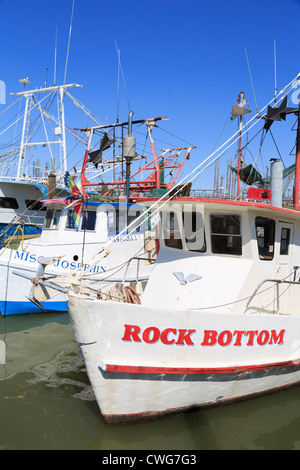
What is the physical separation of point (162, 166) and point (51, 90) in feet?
34.8

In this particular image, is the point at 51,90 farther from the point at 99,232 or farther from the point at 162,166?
the point at 99,232

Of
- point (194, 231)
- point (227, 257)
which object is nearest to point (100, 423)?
point (227, 257)

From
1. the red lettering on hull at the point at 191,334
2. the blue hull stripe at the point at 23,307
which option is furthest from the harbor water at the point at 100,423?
the blue hull stripe at the point at 23,307

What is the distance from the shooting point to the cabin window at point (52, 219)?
12.2m

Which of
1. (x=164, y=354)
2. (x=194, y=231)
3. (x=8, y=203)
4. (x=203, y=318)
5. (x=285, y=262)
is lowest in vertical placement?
(x=164, y=354)

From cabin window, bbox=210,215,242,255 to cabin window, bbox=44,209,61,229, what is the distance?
7454 millimetres

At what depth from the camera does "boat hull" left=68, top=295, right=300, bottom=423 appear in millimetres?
4566

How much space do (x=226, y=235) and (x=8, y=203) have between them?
2578cm

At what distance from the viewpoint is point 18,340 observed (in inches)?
330

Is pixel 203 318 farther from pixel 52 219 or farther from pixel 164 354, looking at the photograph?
pixel 52 219

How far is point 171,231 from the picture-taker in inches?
258

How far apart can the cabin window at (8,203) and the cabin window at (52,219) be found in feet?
57.5

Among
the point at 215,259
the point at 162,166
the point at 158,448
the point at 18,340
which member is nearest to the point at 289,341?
the point at 215,259

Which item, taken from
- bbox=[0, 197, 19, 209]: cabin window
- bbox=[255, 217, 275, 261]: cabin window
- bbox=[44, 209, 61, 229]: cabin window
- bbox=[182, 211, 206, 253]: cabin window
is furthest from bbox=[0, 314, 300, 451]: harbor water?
bbox=[0, 197, 19, 209]: cabin window
